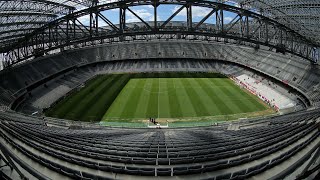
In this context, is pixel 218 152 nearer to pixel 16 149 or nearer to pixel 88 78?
pixel 16 149

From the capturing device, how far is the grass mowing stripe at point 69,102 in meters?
43.1

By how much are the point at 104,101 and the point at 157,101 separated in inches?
373

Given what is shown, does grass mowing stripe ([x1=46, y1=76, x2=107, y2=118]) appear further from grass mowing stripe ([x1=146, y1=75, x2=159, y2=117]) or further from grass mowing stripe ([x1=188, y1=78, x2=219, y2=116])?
grass mowing stripe ([x1=188, y1=78, x2=219, y2=116])

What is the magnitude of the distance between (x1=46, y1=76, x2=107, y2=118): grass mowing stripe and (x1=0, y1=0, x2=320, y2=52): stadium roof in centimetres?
1642

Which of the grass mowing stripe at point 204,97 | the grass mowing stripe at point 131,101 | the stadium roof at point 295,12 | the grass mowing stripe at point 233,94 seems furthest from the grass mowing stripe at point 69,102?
the stadium roof at point 295,12

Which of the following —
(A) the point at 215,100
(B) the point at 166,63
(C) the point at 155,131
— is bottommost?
(A) the point at 215,100

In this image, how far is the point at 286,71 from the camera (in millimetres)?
59719

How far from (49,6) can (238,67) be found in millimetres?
50517

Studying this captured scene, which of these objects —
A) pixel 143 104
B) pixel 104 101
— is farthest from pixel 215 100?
pixel 104 101

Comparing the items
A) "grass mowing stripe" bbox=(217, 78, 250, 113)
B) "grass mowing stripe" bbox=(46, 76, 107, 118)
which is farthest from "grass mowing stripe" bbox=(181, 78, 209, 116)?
"grass mowing stripe" bbox=(46, 76, 107, 118)

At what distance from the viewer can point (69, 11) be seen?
57438 mm

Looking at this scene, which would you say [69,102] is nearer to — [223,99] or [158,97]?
[158,97]

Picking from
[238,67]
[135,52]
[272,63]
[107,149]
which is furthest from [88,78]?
[107,149]

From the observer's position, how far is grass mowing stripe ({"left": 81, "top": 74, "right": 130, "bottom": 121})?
41750 millimetres
